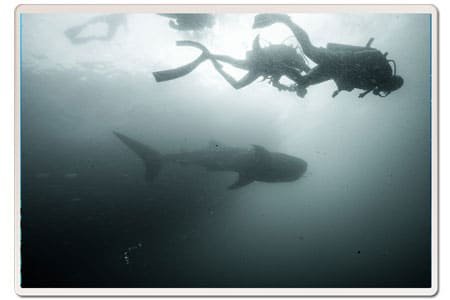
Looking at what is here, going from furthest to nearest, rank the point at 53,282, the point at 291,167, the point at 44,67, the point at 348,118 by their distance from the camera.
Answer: the point at 348,118 → the point at 44,67 → the point at 53,282 → the point at 291,167

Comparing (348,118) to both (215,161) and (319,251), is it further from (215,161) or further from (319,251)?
(215,161)

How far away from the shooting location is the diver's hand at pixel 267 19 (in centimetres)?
442

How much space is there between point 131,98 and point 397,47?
1264 inches

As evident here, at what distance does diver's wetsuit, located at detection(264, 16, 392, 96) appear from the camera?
190 inches

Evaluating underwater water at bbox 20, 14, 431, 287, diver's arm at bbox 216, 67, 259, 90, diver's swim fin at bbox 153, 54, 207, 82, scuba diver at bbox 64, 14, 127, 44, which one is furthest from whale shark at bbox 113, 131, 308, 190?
diver's swim fin at bbox 153, 54, 207, 82

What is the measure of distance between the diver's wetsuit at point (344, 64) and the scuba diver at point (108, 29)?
37.1 feet

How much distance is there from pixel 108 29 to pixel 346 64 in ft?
54.4

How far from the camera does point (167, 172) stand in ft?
98.1

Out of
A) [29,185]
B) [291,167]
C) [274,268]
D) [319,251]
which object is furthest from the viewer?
[319,251]

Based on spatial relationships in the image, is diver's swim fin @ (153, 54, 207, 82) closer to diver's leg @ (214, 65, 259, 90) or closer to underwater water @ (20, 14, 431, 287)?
diver's leg @ (214, 65, 259, 90)

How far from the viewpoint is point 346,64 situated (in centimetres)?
496

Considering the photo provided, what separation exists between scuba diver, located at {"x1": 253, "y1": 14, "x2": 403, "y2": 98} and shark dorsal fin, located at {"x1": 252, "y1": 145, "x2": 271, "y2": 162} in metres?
6.36

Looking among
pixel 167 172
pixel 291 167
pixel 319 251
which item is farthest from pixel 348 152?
pixel 291 167

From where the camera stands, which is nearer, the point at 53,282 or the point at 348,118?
the point at 53,282
